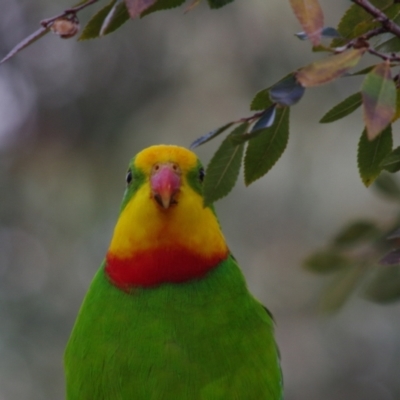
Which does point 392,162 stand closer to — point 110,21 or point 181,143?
point 110,21

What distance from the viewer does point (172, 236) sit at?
252 centimetres

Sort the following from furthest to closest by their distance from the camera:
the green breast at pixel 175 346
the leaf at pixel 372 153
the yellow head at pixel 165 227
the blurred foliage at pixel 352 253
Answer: the blurred foliage at pixel 352 253, the yellow head at pixel 165 227, the green breast at pixel 175 346, the leaf at pixel 372 153

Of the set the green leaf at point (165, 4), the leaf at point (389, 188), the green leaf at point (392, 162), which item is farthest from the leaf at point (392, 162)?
the leaf at point (389, 188)

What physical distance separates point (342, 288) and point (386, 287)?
0.36 m

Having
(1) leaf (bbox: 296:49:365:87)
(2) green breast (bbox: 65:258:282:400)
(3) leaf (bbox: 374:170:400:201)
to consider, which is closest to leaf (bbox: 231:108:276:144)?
(1) leaf (bbox: 296:49:365:87)

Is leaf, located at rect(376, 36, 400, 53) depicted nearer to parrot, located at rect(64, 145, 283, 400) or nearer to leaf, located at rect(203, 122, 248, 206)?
leaf, located at rect(203, 122, 248, 206)

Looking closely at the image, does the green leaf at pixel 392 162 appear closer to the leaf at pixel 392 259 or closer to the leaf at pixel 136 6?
the leaf at pixel 392 259

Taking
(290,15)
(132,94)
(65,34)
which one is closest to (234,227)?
(132,94)

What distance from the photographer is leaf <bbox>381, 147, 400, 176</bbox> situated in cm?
171

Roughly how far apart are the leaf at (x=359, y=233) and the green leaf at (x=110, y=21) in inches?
59.5

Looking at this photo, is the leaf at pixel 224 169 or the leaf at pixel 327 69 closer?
the leaf at pixel 327 69

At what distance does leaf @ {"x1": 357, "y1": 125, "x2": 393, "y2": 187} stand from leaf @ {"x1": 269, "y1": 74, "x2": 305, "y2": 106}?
31cm

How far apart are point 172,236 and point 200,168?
31 cm

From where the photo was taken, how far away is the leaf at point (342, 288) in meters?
2.85
